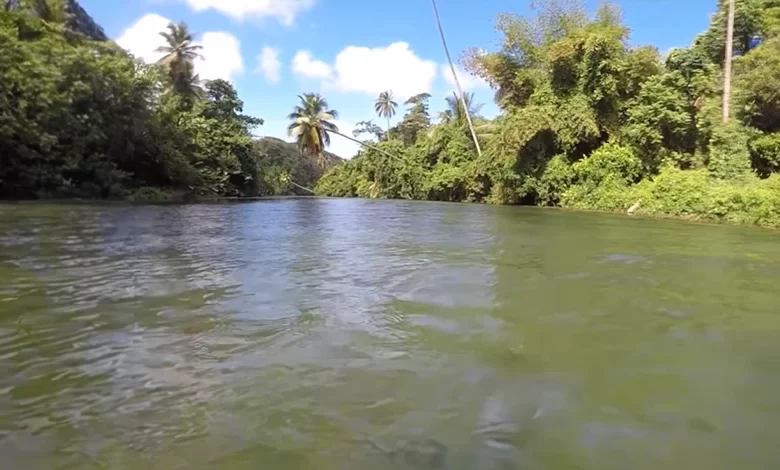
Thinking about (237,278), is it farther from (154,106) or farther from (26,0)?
(26,0)

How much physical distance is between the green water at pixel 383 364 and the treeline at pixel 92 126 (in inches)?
657

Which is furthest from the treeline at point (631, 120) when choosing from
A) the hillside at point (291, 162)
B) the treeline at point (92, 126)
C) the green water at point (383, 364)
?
the hillside at point (291, 162)

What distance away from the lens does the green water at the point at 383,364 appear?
7.89ft

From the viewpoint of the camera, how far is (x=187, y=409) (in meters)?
2.74

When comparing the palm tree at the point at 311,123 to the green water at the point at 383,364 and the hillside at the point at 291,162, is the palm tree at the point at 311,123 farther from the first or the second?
the green water at the point at 383,364

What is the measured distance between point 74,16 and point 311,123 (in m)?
20.6

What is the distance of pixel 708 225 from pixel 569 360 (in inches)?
501

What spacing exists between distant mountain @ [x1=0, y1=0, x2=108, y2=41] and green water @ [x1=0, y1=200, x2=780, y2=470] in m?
26.8

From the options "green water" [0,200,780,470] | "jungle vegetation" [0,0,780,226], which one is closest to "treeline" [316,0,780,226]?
"jungle vegetation" [0,0,780,226]

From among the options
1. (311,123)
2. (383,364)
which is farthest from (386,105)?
(383,364)

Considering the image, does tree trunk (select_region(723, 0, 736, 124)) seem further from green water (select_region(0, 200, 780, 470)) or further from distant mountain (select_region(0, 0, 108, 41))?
distant mountain (select_region(0, 0, 108, 41))

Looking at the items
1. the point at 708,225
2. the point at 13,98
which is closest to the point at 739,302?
the point at 708,225

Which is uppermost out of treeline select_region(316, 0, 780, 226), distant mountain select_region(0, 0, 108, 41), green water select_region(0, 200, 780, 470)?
distant mountain select_region(0, 0, 108, 41)

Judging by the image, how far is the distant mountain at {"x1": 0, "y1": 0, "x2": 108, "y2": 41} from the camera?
27.7m
